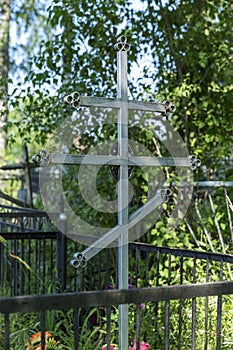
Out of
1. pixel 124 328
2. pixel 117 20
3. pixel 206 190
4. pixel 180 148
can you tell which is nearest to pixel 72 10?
pixel 117 20

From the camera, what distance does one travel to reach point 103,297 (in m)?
1.47

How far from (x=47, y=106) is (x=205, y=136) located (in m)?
1.38

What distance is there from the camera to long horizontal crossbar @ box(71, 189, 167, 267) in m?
1.92

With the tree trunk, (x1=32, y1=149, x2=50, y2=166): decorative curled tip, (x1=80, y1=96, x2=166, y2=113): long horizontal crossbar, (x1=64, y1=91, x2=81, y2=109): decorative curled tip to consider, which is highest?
the tree trunk

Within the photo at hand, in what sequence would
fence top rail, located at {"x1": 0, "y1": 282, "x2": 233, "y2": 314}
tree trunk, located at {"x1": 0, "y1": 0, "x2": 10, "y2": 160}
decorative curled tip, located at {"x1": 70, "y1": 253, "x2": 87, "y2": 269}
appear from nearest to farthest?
fence top rail, located at {"x1": 0, "y1": 282, "x2": 233, "y2": 314}, decorative curled tip, located at {"x1": 70, "y1": 253, "x2": 87, "y2": 269}, tree trunk, located at {"x1": 0, "y1": 0, "x2": 10, "y2": 160}

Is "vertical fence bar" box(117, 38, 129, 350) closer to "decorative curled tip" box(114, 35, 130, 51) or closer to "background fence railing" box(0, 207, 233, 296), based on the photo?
"decorative curled tip" box(114, 35, 130, 51)

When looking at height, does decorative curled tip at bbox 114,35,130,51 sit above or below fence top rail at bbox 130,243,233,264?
above

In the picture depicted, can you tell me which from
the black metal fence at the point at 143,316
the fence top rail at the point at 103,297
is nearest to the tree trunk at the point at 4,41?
the black metal fence at the point at 143,316

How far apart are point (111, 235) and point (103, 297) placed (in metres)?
0.60

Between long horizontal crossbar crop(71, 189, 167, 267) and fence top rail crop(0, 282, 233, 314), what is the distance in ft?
1.38

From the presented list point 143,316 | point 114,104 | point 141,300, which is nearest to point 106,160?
point 114,104

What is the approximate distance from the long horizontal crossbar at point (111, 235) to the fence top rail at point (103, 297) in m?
0.42

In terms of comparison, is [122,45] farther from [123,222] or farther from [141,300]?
[141,300]

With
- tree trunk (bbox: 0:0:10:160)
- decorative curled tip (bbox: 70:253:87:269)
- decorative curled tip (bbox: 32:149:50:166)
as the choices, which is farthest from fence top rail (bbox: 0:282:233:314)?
tree trunk (bbox: 0:0:10:160)
